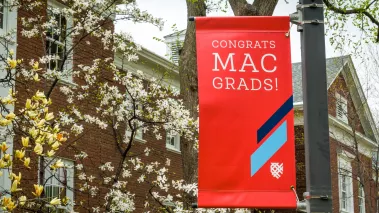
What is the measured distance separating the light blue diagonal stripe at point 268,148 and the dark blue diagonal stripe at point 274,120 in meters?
0.04

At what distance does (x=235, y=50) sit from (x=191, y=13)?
10.8 meters

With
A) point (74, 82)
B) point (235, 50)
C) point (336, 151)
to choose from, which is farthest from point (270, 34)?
point (336, 151)

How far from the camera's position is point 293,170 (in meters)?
4.61

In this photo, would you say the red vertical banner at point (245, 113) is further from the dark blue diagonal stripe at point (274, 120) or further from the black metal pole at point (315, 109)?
the black metal pole at point (315, 109)

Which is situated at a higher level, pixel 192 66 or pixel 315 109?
pixel 192 66

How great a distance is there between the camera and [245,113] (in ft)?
15.1

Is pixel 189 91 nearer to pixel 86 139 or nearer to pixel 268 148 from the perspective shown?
pixel 86 139

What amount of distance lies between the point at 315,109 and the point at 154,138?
1759cm

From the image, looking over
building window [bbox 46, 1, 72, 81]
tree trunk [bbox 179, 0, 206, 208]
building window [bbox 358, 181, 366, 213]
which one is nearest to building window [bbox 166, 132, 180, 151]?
building window [bbox 46, 1, 72, 81]

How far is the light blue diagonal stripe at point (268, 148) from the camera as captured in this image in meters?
4.54

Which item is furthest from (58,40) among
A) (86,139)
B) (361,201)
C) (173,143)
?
(361,201)

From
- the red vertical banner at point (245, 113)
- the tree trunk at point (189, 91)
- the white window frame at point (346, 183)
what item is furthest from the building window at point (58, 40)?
the white window frame at point (346, 183)

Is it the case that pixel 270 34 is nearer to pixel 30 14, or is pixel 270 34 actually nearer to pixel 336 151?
pixel 30 14

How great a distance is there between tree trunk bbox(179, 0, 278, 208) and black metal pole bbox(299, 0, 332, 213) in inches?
372
